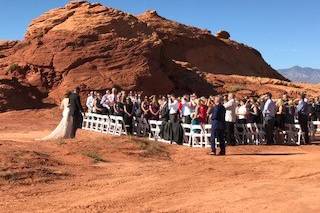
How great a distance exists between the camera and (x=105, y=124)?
23.4m

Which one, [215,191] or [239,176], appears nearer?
[215,191]

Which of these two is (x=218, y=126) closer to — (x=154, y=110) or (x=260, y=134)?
(x=260, y=134)

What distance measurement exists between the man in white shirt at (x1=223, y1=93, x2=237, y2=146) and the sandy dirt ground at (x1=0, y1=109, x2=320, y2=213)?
1196 mm

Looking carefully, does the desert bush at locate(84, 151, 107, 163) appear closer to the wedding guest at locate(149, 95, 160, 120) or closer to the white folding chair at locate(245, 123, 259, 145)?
the wedding guest at locate(149, 95, 160, 120)

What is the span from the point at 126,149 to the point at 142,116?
209 inches

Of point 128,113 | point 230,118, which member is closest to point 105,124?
point 128,113

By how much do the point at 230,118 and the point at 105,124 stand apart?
616cm

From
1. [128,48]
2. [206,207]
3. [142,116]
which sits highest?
[128,48]

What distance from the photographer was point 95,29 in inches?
1447

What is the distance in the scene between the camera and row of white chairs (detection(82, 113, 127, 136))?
2208 cm

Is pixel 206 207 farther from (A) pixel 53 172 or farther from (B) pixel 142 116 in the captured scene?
(B) pixel 142 116

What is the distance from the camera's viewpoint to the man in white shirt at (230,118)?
62.1 ft

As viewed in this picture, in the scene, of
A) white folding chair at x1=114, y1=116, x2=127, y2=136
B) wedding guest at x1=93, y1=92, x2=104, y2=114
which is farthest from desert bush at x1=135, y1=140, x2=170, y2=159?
wedding guest at x1=93, y1=92, x2=104, y2=114

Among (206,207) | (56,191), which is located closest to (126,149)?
(56,191)
